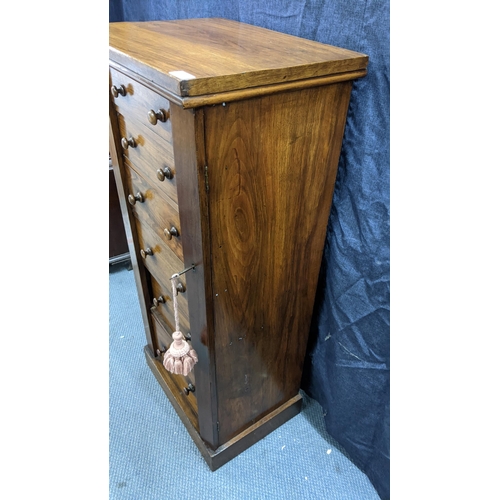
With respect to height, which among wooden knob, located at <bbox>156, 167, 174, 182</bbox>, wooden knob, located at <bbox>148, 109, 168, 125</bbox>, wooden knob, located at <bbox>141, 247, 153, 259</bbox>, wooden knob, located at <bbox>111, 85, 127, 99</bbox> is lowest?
wooden knob, located at <bbox>141, 247, 153, 259</bbox>

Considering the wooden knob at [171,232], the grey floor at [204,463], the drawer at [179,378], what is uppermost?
the wooden knob at [171,232]

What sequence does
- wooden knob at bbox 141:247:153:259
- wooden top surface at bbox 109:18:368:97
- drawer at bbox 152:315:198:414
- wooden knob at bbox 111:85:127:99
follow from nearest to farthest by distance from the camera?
wooden top surface at bbox 109:18:368:97, wooden knob at bbox 111:85:127:99, wooden knob at bbox 141:247:153:259, drawer at bbox 152:315:198:414

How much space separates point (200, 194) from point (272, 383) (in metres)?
0.69

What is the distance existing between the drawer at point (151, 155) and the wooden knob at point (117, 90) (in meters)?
0.05

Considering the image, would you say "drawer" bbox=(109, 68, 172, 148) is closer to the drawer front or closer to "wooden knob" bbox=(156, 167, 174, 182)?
"wooden knob" bbox=(156, 167, 174, 182)

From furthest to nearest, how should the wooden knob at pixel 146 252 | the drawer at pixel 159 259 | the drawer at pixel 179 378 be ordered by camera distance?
1. the drawer at pixel 179 378
2. the wooden knob at pixel 146 252
3. the drawer at pixel 159 259

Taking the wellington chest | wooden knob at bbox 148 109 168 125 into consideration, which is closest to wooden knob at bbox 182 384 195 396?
the wellington chest

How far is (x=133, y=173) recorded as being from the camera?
3.34 feet

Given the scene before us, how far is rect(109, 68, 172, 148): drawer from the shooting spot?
0.71 metres

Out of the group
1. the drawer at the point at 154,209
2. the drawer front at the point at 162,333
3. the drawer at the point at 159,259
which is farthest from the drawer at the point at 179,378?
the drawer at the point at 154,209

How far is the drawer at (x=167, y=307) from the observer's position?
103 centimetres

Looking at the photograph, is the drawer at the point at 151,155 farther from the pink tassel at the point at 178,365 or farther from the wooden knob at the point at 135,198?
the pink tassel at the point at 178,365

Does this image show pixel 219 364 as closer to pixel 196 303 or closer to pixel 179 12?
pixel 196 303

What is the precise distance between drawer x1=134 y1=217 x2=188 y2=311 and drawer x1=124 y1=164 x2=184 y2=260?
0.02 m
